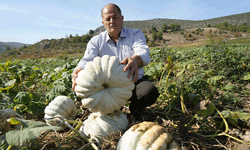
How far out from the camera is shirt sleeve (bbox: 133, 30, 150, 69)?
226 cm

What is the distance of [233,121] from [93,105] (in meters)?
1.69

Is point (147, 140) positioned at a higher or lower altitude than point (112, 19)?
lower

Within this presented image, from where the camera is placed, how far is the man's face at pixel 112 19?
251 cm

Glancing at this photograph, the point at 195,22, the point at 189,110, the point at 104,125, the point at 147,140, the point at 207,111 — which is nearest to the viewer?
the point at 147,140

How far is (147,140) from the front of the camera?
4.55 ft

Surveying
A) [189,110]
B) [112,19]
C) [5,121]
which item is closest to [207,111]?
→ [189,110]

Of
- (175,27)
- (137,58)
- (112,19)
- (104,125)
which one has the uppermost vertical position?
(175,27)

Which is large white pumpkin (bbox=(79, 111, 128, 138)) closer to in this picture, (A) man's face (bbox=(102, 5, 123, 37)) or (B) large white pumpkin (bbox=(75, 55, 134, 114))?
(B) large white pumpkin (bbox=(75, 55, 134, 114))

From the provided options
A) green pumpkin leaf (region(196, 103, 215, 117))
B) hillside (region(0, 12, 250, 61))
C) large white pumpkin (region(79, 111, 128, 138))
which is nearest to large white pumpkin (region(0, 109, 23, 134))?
large white pumpkin (region(79, 111, 128, 138))

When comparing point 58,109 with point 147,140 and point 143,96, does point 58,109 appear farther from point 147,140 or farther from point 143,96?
point 147,140

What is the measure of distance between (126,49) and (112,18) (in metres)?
0.59

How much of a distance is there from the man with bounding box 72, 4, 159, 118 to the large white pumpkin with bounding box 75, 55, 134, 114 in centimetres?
20

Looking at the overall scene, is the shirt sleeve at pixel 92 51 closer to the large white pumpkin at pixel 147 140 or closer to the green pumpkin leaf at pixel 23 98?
the green pumpkin leaf at pixel 23 98

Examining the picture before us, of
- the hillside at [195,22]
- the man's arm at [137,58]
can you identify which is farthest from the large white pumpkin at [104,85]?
the hillside at [195,22]
